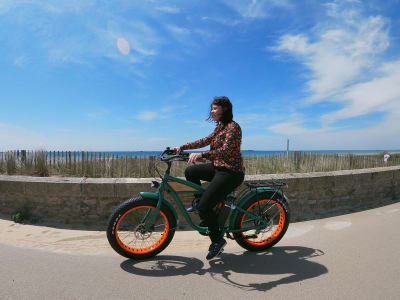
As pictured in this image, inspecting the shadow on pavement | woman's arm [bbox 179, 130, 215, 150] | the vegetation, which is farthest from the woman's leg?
the vegetation

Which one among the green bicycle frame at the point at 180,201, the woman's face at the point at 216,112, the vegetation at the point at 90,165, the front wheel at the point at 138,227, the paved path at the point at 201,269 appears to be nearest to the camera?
the paved path at the point at 201,269

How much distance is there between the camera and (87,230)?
13.0ft

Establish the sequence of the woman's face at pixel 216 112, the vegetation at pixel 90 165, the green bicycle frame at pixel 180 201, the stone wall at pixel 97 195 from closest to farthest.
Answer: the green bicycle frame at pixel 180 201, the woman's face at pixel 216 112, the stone wall at pixel 97 195, the vegetation at pixel 90 165

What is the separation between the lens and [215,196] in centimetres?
279

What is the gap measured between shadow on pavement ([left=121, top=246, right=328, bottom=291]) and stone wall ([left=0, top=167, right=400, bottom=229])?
4.42ft


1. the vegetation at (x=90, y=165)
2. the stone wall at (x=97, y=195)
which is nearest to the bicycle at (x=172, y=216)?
the stone wall at (x=97, y=195)

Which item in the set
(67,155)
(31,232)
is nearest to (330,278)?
(31,232)

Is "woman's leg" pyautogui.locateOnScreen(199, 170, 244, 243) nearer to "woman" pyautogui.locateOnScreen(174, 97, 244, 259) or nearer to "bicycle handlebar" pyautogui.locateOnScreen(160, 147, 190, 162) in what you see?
"woman" pyautogui.locateOnScreen(174, 97, 244, 259)

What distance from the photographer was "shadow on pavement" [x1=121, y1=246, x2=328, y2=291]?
250 cm

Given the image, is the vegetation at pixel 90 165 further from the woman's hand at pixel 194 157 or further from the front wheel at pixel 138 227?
the woman's hand at pixel 194 157

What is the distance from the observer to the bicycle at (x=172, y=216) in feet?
9.20

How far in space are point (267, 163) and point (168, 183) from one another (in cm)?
653

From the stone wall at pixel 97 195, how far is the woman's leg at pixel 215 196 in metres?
1.32

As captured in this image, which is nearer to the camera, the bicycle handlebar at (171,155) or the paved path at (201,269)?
the paved path at (201,269)
